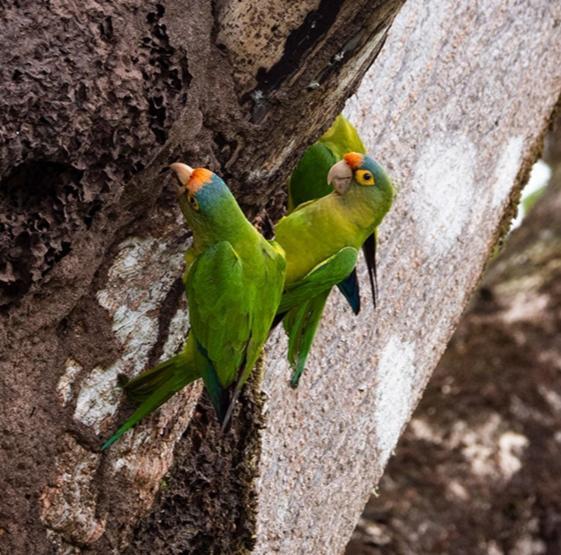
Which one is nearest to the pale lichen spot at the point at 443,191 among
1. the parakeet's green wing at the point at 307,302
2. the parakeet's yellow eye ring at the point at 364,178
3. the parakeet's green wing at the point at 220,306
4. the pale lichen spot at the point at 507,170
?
the pale lichen spot at the point at 507,170

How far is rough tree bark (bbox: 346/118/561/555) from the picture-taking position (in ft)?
9.52

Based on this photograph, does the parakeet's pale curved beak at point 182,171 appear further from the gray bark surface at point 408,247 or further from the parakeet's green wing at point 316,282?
the gray bark surface at point 408,247

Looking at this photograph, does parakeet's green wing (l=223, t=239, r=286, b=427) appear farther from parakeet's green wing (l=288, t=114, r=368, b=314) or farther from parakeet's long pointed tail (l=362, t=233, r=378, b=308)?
parakeet's long pointed tail (l=362, t=233, r=378, b=308)

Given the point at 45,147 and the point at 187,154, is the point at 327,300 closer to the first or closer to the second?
the point at 187,154

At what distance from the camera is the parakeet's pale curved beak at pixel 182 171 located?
166cm

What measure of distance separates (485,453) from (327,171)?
4.19 ft

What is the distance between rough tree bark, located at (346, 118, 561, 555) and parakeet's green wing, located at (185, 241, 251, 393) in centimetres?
123

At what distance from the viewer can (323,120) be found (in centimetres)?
175

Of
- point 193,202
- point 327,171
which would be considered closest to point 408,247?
point 327,171

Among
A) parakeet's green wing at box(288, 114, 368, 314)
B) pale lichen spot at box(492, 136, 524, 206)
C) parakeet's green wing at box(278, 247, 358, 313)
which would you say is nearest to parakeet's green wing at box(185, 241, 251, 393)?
parakeet's green wing at box(278, 247, 358, 313)

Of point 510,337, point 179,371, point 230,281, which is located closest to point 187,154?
point 230,281

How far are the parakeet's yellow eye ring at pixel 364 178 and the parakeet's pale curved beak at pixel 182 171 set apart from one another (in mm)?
494

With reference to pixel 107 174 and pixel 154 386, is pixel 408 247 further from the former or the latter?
pixel 107 174

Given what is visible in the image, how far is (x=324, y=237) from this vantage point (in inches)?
81.3
